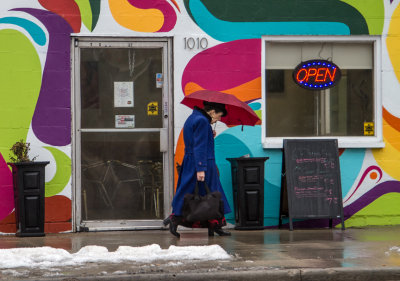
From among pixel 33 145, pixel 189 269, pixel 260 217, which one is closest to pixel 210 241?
pixel 260 217

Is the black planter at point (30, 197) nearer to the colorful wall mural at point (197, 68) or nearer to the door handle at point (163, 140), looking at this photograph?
the colorful wall mural at point (197, 68)

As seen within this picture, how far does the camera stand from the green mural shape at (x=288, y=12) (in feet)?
36.7

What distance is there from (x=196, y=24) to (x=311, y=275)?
5.26 metres

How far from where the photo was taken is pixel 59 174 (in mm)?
10859

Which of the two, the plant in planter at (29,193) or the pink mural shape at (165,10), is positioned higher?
the pink mural shape at (165,10)

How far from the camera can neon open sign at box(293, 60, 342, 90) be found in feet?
37.5

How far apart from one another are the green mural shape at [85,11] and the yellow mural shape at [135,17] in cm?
33

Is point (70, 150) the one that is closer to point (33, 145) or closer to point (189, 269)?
point (33, 145)

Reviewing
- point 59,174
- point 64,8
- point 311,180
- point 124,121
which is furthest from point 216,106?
point 64,8

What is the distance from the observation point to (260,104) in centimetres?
1127

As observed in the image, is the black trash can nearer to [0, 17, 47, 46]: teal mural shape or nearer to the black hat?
the black hat

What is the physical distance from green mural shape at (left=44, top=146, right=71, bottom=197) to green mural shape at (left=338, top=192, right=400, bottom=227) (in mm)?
4371

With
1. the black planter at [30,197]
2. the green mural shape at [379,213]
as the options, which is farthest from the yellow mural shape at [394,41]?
the black planter at [30,197]

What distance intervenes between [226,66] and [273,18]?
3.44 ft
